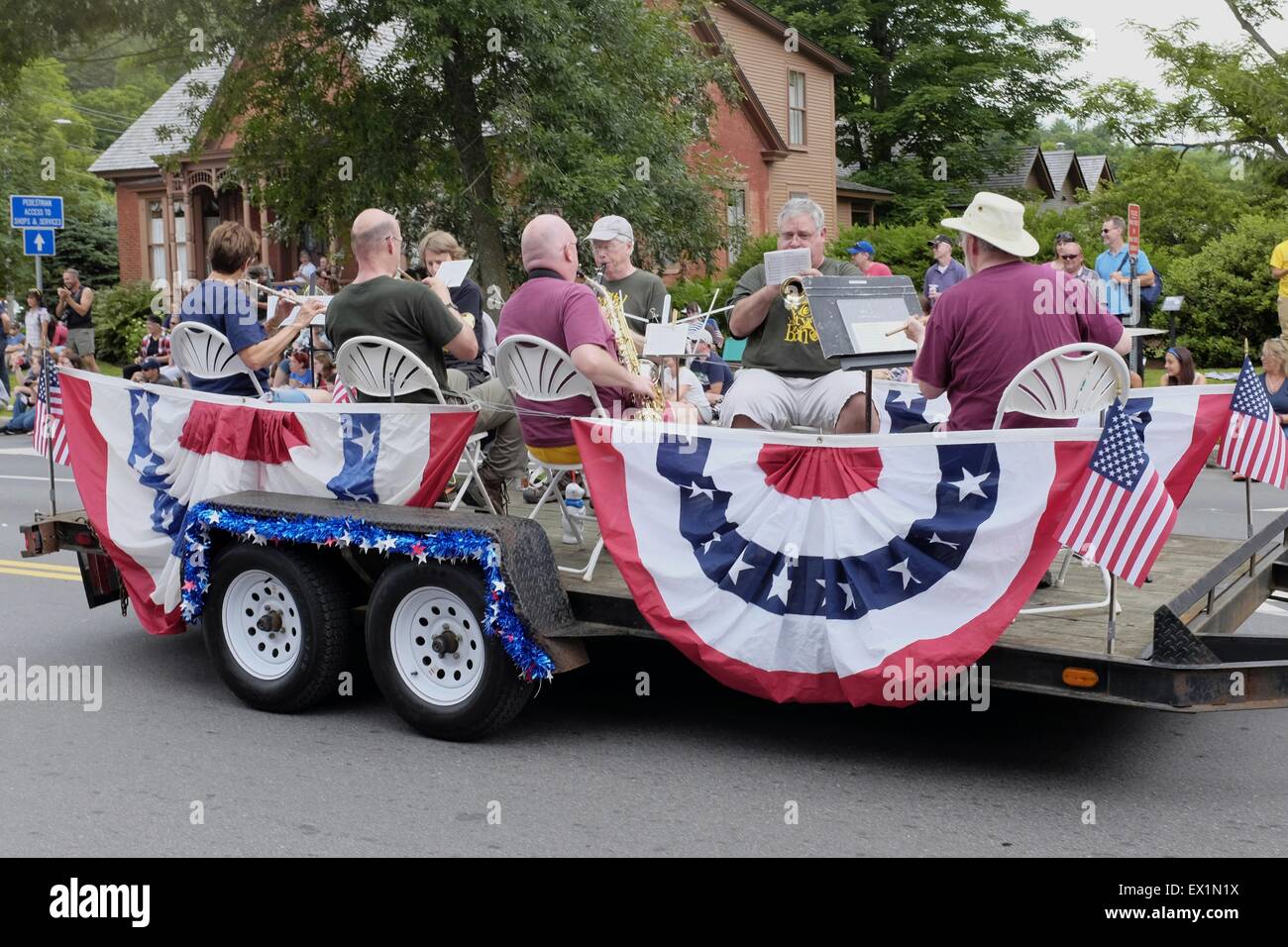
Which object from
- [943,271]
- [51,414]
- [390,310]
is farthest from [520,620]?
[943,271]

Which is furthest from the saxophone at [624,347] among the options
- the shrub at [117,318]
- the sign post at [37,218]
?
the shrub at [117,318]

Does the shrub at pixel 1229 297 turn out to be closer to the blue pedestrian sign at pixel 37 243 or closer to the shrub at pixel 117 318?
the blue pedestrian sign at pixel 37 243

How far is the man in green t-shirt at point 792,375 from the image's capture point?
22.6 feet

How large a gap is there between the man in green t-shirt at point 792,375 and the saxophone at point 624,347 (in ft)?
1.11

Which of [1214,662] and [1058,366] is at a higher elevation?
[1058,366]

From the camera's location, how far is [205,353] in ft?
22.0

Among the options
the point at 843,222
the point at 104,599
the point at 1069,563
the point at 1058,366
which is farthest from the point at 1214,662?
the point at 843,222

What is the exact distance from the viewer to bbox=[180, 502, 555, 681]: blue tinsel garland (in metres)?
5.23

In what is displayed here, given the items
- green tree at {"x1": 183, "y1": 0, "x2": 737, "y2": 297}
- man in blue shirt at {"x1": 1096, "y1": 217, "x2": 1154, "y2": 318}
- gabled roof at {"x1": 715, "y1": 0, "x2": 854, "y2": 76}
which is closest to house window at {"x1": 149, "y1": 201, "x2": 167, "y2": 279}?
gabled roof at {"x1": 715, "y1": 0, "x2": 854, "y2": 76}

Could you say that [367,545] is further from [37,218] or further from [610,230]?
[37,218]

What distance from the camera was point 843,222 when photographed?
152 ft

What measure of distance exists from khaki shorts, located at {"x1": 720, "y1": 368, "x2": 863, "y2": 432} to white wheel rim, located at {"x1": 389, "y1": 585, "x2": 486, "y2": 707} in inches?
77.6

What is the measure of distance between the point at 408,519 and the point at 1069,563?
2.95 m

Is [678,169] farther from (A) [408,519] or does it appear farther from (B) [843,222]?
(B) [843,222]
